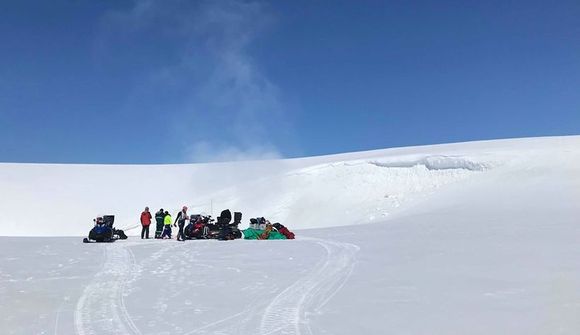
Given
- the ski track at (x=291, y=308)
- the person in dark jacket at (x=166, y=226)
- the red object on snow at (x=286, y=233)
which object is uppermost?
the person in dark jacket at (x=166, y=226)

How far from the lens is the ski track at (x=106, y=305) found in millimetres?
5331

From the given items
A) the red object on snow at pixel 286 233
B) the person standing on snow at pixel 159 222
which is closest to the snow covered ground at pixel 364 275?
the red object on snow at pixel 286 233

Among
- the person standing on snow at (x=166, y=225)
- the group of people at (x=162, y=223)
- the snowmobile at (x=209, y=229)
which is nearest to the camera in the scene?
the snowmobile at (x=209, y=229)

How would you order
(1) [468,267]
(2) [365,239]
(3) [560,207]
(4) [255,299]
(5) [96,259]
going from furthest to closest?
(3) [560,207], (2) [365,239], (5) [96,259], (1) [468,267], (4) [255,299]

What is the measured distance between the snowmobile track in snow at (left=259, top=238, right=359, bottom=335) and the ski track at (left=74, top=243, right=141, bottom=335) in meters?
1.56

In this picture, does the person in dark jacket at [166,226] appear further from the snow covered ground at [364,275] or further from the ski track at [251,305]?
the ski track at [251,305]

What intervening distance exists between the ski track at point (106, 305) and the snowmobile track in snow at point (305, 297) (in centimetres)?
156

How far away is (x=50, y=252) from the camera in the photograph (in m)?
11.4

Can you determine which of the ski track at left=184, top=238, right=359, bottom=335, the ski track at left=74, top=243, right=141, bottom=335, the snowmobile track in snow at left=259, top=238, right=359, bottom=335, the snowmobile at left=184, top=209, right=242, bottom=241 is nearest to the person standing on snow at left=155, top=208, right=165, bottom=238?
the snowmobile at left=184, top=209, right=242, bottom=241

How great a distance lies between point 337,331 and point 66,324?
3121 mm

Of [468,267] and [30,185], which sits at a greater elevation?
[30,185]

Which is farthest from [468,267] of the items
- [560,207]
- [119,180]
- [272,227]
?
[119,180]

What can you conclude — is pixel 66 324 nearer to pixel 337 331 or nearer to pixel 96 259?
pixel 337 331

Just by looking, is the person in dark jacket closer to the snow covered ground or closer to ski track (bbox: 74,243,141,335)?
the snow covered ground
